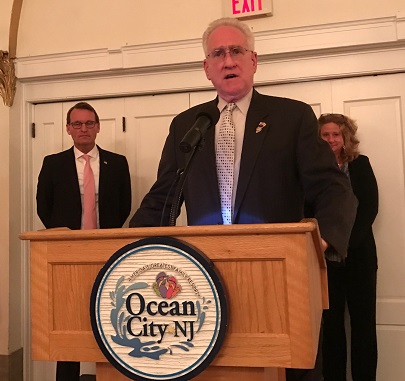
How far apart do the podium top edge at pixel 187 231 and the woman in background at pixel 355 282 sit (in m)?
1.71

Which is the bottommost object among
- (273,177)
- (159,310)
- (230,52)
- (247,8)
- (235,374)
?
(235,374)

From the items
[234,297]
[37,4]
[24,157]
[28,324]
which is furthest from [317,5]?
[28,324]

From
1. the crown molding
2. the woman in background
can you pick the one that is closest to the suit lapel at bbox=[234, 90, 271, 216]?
the woman in background

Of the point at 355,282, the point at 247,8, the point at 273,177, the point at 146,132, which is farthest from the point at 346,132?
the point at 273,177

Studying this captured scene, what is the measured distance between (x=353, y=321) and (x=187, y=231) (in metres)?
1.93

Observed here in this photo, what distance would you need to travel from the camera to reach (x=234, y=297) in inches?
33.9

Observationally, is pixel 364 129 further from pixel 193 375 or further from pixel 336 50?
pixel 193 375

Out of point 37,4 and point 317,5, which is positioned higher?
point 37,4

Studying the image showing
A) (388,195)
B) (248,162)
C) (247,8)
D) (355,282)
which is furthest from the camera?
(247,8)

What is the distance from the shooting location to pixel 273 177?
1254 millimetres

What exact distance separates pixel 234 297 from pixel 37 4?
2.95 m

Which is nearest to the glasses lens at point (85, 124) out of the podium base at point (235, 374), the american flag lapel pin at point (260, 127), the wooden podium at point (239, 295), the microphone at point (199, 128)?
the american flag lapel pin at point (260, 127)

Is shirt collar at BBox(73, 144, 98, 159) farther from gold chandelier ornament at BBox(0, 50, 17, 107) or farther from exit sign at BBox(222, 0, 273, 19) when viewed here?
exit sign at BBox(222, 0, 273, 19)

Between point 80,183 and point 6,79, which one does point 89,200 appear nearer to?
point 80,183
